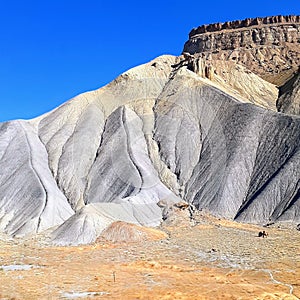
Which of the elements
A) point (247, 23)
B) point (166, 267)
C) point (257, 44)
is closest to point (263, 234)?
point (166, 267)

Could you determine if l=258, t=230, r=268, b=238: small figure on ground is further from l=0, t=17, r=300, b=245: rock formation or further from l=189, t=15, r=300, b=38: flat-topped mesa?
l=189, t=15, r=300, b=38: flat-topped mesa

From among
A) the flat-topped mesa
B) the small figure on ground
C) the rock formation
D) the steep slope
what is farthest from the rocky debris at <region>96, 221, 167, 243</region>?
the flat-topped mesa

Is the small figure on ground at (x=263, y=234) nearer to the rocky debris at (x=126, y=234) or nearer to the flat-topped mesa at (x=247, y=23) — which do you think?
the rocky debris at (x=126, y=234)

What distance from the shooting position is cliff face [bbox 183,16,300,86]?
86.4 m

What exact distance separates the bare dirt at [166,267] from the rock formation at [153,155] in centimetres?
479

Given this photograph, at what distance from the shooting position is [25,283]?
24.2m

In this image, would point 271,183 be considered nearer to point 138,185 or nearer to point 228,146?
point 228,146

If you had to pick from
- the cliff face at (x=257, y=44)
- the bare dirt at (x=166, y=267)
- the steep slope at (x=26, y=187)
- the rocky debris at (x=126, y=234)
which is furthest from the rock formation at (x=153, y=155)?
the cliff face at (x=257, y=44)

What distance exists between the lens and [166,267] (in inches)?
1097

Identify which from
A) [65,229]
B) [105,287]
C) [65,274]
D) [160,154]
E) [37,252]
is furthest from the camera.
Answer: [160,154]

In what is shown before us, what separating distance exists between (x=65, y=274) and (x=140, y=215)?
1887cm

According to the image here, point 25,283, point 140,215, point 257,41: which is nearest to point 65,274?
point 25,283

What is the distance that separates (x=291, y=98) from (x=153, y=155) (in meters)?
20.7

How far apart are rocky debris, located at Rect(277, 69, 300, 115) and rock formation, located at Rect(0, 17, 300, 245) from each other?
191mm
